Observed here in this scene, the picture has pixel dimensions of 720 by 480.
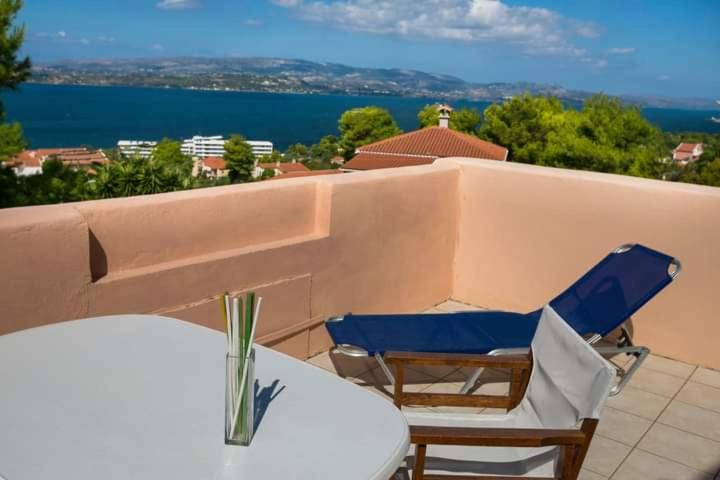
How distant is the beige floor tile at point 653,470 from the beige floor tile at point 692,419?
368 millimetres

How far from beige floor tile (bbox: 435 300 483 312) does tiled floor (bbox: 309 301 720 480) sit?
3.14 feet

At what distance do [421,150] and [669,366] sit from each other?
3445 cm

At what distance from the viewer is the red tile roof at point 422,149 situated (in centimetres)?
3591

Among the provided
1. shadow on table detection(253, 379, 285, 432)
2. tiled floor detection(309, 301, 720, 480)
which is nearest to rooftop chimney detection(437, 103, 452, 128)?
tiled floor detection(309, 301, 720, 480)

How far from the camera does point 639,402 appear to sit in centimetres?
340

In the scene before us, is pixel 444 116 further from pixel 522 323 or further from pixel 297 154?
pixel 522 323

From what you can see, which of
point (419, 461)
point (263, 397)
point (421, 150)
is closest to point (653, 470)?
point (419, 461)

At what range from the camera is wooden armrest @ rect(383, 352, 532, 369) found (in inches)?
91.9

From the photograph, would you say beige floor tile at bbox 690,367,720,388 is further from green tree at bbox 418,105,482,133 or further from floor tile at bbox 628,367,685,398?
green tree at bbox 418,105,482,133

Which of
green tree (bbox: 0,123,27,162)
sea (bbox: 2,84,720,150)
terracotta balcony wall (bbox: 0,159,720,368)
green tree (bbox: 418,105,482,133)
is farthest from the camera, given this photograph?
sea (bbox: 2,84,720,150)

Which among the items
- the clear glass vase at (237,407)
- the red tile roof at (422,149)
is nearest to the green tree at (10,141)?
the clear glass vase at (237,407)

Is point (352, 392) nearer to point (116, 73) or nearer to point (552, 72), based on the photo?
point (116, 73)

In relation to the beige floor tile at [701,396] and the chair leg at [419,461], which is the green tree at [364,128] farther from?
the chair leg at [419,461]

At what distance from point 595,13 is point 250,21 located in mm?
68866
